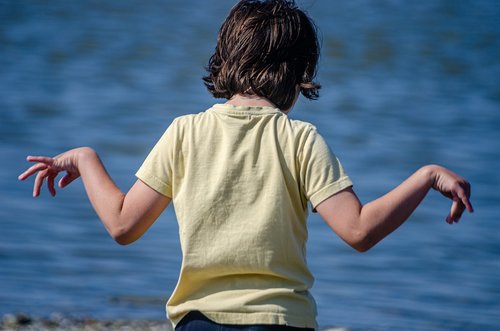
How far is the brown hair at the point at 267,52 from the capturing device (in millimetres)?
2578

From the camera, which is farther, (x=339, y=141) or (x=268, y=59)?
(x=339, y=141)

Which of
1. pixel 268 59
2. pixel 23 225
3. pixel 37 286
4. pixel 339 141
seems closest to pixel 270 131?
pixel 268 59

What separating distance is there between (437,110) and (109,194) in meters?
12.1

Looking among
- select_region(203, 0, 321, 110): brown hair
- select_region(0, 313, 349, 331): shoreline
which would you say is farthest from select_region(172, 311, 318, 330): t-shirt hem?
select_region(0, 313, 349, 331): shoreline

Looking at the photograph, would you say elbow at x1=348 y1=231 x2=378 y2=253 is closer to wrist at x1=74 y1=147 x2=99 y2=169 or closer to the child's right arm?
the child's right arm

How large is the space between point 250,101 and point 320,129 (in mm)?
9890

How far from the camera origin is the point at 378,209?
240cm

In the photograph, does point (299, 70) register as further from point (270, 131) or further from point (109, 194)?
point (109, 194)

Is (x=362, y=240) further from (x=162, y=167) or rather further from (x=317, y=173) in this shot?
(x=162, y=167)

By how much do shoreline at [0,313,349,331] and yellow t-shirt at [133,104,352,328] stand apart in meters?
2.73

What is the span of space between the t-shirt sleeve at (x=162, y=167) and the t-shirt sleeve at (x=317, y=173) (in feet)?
0.97

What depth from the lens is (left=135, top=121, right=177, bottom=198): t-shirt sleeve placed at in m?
2.47

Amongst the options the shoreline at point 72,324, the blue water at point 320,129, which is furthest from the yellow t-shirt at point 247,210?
the shoreline at point 72,324

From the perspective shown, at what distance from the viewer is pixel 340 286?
252 inches
